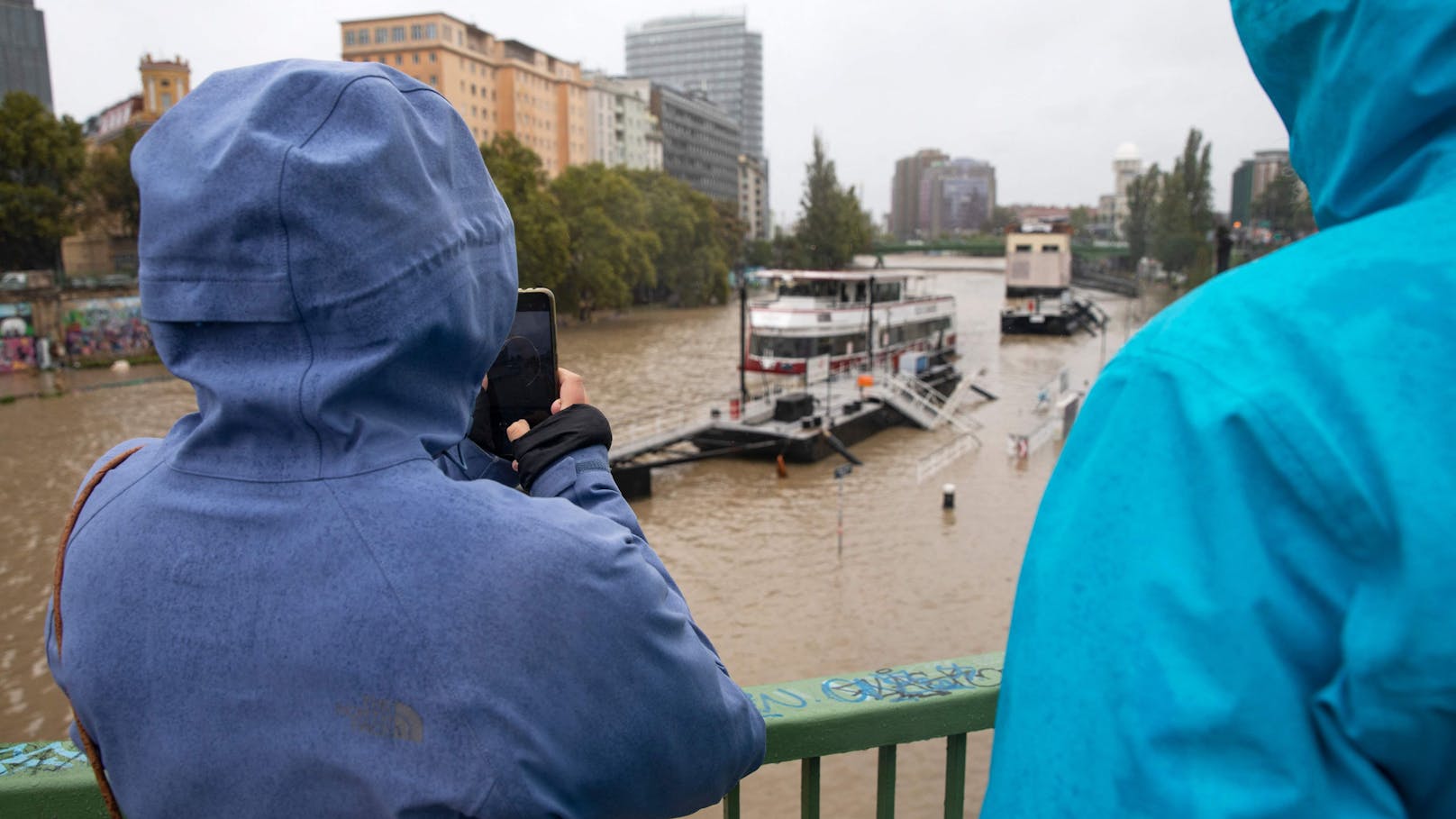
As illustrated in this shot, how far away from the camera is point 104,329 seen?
36.7 m

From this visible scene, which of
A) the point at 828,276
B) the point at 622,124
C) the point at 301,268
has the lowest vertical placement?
the point at 828,276

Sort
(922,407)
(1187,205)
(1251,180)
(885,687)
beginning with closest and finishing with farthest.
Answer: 1. (885,687)
2. (922,407)
3. (1251,180)
4. (1187,205)

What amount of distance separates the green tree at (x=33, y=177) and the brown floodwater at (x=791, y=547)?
7.62 meters

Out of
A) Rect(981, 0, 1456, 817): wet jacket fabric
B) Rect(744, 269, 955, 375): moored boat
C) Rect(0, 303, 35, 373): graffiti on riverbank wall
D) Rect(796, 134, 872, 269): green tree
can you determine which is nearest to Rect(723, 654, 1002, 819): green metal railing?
Rect(981, 0, 1456, 817): wet jacket fabric

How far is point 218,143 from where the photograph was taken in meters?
1.07

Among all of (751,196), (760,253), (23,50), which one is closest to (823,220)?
(760,253)

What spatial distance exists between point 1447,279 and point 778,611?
12.6 meters

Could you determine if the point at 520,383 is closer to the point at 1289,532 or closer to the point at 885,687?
the point at 885,687

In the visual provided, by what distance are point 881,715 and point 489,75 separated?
7349 centimetres

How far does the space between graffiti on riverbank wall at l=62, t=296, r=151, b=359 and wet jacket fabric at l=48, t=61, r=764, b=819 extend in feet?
132

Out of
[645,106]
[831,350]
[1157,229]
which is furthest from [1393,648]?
[645,106]

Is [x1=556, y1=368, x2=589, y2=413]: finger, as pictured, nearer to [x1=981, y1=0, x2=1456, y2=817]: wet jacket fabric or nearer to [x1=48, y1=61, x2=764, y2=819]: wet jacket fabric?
[x1=48, y1=61, x2=764, y2=819]: wet jacket fabric

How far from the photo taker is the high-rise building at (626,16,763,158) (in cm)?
16812

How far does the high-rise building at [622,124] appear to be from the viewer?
275 feet
